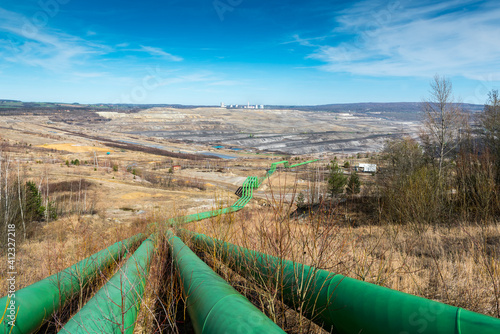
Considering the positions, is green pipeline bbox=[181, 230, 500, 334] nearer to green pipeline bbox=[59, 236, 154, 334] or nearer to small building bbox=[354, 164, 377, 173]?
green pipeline bbox=[59, 236, 154, 334]

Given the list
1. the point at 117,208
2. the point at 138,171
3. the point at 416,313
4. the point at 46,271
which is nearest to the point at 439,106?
the point at 416,313

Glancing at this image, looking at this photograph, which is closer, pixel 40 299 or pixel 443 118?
pixel 40 299

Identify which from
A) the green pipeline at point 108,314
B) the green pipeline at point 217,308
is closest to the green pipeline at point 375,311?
the green pipeline at point 217,308

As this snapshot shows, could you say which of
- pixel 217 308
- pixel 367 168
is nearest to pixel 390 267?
pixel 217 308

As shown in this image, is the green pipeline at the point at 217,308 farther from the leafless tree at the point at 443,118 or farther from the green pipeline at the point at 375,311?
the leafless tree at the point at 443,118

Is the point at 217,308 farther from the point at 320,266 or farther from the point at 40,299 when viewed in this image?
the point at 40,299

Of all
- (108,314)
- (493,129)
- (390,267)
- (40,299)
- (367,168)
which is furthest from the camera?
(367,168)

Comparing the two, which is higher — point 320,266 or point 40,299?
point 320,266
